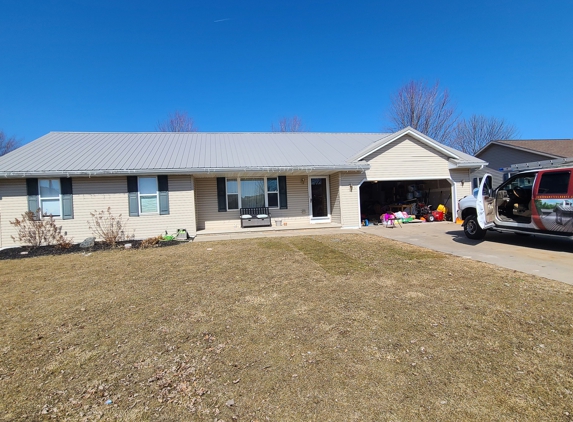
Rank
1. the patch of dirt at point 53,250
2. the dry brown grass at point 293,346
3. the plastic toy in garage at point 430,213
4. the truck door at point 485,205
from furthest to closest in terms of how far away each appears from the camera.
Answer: the plastic toy in garage at point 430,213
the patch of dirt at point 53,250
the truck door at point 485,205
the dry brown grass at point 293,346

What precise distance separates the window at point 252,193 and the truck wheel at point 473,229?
7.40 m

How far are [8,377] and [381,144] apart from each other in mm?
13140

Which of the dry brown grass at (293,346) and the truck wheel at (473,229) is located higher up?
the truck wheel at (473,229)

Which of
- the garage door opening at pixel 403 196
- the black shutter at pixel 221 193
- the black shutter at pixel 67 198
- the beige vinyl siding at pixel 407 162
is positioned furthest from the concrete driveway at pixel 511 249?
the black shutter at pixel 67 198

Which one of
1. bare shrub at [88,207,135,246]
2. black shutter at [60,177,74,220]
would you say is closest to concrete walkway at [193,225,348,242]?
bare shrub at [88,207,135,246]

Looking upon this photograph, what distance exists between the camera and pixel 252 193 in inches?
526

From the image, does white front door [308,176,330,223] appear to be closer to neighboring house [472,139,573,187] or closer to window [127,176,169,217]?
window [127,176,169,217]

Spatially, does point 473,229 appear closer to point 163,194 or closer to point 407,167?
point 407,167

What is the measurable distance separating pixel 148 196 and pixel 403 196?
1331 centimetres

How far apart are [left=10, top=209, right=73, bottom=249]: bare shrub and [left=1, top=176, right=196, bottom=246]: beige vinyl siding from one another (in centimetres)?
20

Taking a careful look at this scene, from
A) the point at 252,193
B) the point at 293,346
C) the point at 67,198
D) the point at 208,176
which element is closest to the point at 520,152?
the point at 252,193

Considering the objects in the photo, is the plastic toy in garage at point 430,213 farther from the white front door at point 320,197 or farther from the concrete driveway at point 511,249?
the white front door at point 320,197

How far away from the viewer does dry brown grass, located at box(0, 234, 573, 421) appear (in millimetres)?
Result: 2225

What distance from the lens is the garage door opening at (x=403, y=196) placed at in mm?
15364
